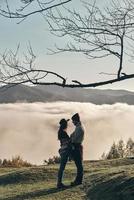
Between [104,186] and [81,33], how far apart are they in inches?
255

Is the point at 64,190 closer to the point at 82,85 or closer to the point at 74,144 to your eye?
the point at 74,144

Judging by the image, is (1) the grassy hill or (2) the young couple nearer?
(1) the grassy hill

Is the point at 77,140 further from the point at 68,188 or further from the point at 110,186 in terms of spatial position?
the point at 110,186

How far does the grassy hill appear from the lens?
60.3ft

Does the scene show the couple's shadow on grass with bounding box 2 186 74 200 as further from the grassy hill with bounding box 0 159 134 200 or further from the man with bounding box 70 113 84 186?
the man with bounding box 70 113 84 186

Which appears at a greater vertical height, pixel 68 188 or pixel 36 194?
pixel 68 188

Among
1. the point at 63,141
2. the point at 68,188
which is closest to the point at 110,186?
the point at 68,188

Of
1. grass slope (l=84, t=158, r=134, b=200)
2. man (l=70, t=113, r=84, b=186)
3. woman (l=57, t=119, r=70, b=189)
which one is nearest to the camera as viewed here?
grass slope (l=84, t=158, r=134, b=200)

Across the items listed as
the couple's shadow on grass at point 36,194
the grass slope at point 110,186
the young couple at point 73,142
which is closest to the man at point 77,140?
the young couple at point 73,142

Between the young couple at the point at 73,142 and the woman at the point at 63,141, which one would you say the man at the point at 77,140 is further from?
Answer: the woman at the point at 63,141

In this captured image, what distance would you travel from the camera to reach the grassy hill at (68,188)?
18.4 meters

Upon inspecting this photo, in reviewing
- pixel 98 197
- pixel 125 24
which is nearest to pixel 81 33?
pixel 125 24

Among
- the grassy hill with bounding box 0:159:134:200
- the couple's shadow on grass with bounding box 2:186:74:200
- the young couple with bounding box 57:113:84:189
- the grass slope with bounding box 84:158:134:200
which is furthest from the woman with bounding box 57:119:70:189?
the grass slope with bounding box 84:158:134:200

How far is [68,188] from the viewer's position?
19.9 meters
